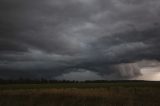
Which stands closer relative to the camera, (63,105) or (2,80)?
(63,105)

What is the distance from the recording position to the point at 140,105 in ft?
67.9

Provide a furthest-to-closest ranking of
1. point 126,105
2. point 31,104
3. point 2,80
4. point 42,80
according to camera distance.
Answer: point 42,80 → point 2,80 → point 31,104 → point 126,105

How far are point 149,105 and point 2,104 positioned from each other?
12.8 m

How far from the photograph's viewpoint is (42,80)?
652 ft

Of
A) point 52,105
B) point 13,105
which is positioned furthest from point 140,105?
point 13,105

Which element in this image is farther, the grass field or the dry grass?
the grass field

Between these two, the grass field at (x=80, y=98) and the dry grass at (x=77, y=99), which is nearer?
the dry grass at (x=77, y=99)

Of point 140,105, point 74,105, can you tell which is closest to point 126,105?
point 140,105

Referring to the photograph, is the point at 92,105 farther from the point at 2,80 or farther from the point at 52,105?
the point at 2,80

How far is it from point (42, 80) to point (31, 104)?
179723 millimetres

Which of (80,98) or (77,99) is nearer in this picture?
(77,99)

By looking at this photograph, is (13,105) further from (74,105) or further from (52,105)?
(74,105)

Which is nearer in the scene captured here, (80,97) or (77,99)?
(77,99)

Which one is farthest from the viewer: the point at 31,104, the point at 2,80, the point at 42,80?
the point at 42,80
